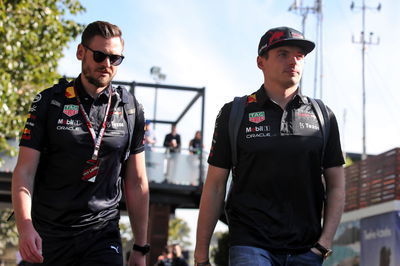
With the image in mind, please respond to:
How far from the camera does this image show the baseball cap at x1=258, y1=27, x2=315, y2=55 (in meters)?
4.17

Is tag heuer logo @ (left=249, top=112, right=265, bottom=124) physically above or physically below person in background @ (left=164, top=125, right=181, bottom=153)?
below

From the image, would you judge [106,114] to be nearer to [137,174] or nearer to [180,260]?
[137,174]

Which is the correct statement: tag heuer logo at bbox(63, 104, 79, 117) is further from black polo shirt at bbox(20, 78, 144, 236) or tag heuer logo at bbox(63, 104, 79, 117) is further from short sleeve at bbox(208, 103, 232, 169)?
short sleeve at bbox(208, 103, 232, 169)

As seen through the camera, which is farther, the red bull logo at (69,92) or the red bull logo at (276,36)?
the red bull logo at (69,92)

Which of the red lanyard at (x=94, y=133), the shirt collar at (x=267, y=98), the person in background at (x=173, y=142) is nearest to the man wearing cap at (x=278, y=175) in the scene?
the shirt collar at (x=267, y=98)

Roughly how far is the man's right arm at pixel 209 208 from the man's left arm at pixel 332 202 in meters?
0.63

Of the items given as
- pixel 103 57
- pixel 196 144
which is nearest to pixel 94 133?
pixel 103 57

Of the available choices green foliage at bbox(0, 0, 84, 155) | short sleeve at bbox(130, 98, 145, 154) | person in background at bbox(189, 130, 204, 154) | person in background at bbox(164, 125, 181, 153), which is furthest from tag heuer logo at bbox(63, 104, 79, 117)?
person in background at bbox(189, 130, 204, 154)

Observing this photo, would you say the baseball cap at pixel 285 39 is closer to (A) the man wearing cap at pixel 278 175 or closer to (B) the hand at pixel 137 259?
(A) the man wearing cap at pixel 278 175

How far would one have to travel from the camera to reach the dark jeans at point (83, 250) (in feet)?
13.2

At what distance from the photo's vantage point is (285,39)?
4.17 m

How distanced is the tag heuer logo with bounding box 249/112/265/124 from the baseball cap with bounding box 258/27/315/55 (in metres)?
0.40

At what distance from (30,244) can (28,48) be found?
13835 millimetres

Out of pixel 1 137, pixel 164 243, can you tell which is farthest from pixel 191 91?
pixel 1 137
